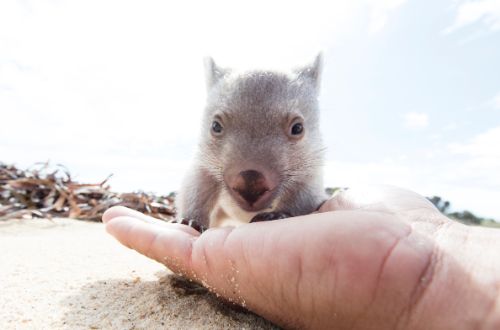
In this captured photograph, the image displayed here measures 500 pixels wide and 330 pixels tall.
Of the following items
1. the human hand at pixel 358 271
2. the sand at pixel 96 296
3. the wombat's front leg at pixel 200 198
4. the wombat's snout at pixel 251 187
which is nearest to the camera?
the human hand at pixel 358 271

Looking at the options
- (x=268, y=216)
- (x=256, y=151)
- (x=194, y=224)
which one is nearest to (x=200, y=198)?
(x=194, y=224)

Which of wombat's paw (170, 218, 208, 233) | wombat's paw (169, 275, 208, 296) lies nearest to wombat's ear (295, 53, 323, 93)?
wombat's paw (170, 218, 208, 233)

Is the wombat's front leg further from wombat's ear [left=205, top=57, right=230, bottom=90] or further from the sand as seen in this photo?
wombat's ear [left=205, top=57, right=230, bottom=90]

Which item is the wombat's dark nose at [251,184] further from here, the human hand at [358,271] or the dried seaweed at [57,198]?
the dried seaweed at [57,198]

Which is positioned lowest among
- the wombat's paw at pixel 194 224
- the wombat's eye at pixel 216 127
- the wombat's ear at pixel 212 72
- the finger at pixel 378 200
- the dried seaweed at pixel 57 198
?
the dried seaweed at pixel 57 198

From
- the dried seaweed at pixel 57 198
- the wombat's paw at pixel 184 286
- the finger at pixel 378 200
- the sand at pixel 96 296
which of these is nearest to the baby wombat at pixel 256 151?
the finger at pixel 378 200

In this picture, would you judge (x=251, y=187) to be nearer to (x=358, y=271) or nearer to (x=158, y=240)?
(x=158, y=240)
